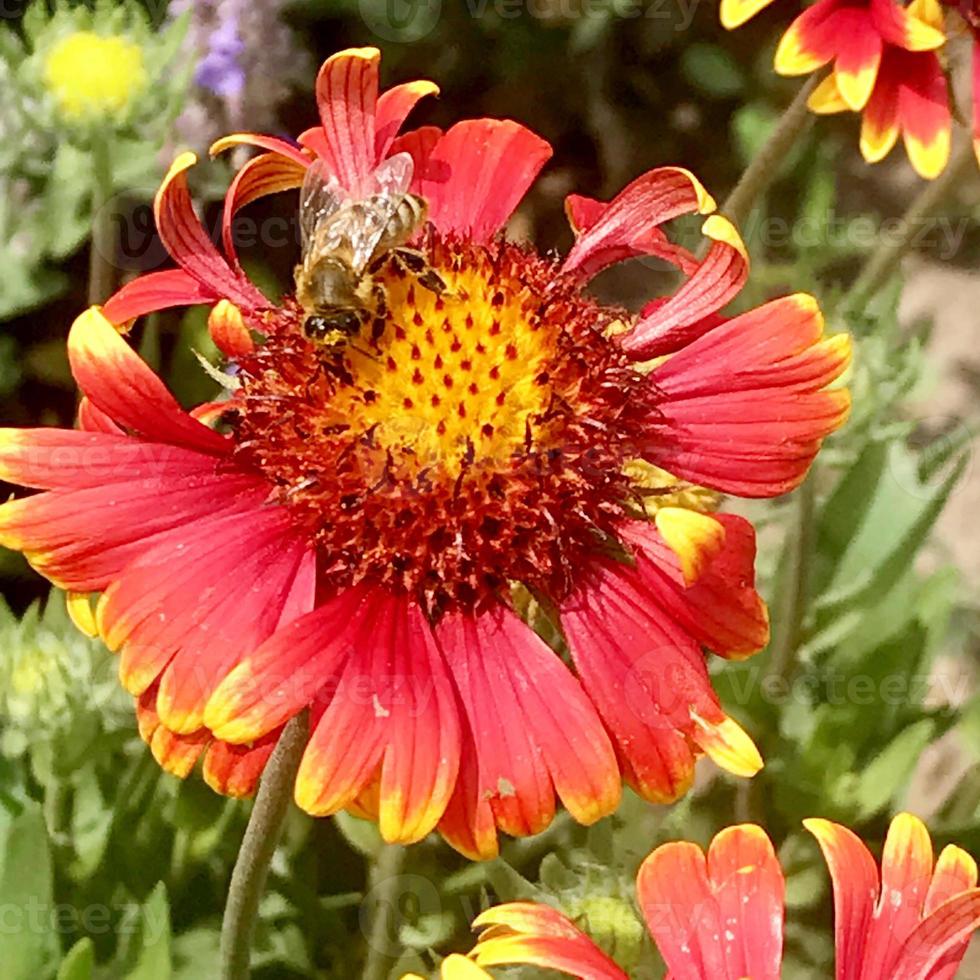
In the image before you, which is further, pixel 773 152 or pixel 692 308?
pixel 773 152

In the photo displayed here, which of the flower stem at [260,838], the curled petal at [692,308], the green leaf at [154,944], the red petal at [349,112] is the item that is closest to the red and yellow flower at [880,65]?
the curled petal at [692,308]

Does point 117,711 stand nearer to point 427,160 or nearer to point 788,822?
point 427,160

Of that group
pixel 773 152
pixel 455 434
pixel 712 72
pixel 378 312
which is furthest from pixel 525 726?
pixel 712 72

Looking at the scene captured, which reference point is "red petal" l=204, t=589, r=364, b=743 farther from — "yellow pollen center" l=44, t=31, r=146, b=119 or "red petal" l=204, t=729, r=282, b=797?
"yellow pollen center" l=44, t=31, r=146, b=119

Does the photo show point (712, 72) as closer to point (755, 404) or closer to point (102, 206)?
point (102, 206)

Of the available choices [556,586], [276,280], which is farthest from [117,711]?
[276,280]
